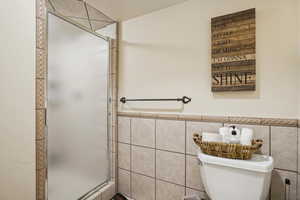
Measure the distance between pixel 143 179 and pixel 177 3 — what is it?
1.60m

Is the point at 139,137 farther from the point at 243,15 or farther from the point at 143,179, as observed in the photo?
the point at 243,15

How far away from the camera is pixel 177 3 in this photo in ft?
4.45

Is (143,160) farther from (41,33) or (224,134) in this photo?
(41,33)

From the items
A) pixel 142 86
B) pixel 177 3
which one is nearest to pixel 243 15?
pixel 177 3

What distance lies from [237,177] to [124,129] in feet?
3.44

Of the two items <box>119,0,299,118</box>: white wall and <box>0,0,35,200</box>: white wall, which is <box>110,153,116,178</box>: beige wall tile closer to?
<box>119,0,299,118</box>: white wall

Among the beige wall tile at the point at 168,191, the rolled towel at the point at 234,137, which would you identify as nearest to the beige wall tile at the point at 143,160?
the beige wall tile at the point at 168,191

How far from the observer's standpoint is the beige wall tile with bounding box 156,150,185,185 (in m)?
1.32

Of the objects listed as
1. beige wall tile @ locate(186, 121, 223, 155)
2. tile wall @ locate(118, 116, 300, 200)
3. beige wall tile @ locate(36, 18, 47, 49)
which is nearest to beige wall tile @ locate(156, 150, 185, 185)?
tile wall @ locate(118, 116, 300, 200)

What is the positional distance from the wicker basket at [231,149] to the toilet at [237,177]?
3 centimetres

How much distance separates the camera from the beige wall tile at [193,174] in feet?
4.09

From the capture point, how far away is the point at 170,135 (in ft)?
4.50

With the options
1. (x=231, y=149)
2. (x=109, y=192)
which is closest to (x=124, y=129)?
(x=109, y=192)

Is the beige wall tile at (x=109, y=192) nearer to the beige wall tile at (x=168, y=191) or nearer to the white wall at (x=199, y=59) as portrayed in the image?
the beige wall tile at (x=168, y=191)
